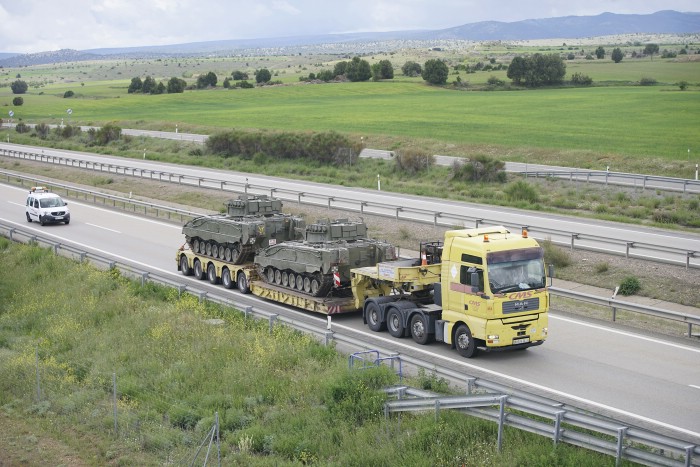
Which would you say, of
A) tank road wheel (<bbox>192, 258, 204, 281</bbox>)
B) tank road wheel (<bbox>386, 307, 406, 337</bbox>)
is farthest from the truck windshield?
tank road wheel (<bbox>192, 258, 204, 281</bbox>)

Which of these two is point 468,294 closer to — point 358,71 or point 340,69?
point 358,71

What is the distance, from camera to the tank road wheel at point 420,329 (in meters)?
21.1

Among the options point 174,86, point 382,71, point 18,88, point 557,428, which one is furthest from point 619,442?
point 18,88

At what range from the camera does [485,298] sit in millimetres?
19406

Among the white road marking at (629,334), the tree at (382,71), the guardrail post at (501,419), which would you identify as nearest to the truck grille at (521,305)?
the white road marking at (629,334)

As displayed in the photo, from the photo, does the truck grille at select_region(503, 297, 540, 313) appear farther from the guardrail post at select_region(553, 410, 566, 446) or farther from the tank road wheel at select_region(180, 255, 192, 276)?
the tank road wheel at select_region(180, 255, 192, 276)

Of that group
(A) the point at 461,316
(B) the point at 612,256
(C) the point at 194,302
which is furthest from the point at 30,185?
(A) the point at 461,316

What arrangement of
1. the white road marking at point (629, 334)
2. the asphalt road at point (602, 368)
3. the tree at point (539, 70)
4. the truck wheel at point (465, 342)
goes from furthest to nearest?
the tree at point (539, 70), the white road marking at point (629, 334), the truck wheel at point (465, 342), the asphalt road at point (602, 368)

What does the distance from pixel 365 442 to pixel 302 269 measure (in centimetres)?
998

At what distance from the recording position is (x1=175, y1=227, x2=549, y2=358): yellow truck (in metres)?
19.5

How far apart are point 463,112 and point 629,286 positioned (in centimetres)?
6231

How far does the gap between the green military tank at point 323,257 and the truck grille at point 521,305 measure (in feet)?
18.9

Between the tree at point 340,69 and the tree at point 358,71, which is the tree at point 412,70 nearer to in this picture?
the tree at point 358,71

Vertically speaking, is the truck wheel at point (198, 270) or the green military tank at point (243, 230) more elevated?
the green military tank at point (243, 230)
